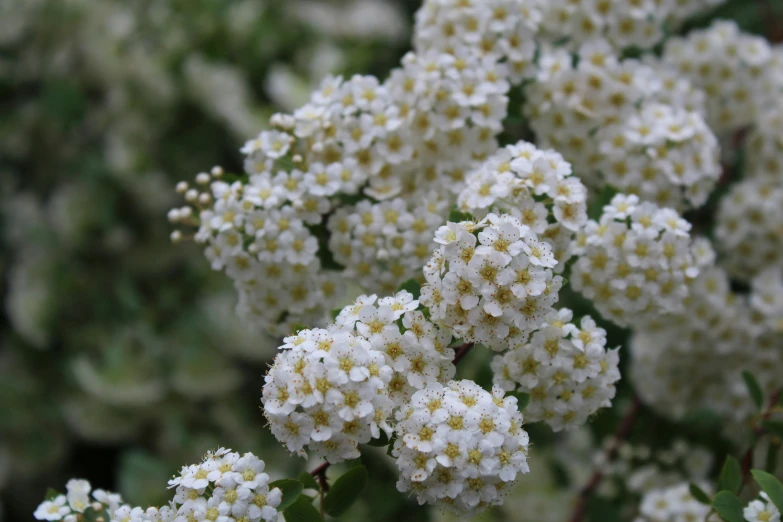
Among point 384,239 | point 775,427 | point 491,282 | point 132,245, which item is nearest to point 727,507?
point 775,427

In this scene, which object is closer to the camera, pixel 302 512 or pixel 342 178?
pixel 302 512

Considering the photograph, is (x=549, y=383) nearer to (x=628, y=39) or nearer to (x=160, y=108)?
(x=628, y=39)

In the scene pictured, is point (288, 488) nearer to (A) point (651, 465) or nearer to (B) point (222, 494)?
(B) point (222, 494)

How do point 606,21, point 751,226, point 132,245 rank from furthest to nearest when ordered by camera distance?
point 132,245 < point 751,226 < point 606,21

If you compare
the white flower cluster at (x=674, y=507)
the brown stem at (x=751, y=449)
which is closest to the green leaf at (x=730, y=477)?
the brown stem at (x=751, y=449)

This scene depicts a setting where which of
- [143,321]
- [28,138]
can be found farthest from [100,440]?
[28,138]
